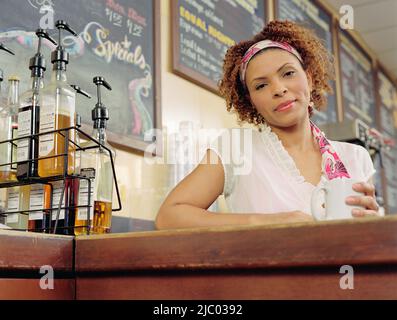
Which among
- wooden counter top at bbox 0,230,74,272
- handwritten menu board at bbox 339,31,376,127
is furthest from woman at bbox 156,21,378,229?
handwritten menu board at bbox 339,31,376,127

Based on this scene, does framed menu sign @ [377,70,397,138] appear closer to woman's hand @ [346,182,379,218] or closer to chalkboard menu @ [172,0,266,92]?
chalkboard menu @ [172,0,266,92]

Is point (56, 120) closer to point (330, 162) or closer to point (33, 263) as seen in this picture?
point (33, 263)

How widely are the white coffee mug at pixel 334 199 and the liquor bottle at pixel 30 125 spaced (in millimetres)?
571

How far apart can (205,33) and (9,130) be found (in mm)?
1448

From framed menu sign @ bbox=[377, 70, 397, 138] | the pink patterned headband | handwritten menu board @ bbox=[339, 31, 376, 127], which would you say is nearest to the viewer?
the pink patterned headband

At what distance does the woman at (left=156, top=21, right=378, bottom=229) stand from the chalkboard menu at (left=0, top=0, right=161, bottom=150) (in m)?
0.49

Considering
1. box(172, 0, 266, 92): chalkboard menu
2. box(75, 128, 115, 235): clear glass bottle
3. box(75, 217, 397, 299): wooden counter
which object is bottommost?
box(75, 217, 397, 299): wooden counter

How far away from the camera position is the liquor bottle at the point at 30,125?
3.62 feet

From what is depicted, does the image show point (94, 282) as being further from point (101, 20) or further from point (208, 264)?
point (101, 20)

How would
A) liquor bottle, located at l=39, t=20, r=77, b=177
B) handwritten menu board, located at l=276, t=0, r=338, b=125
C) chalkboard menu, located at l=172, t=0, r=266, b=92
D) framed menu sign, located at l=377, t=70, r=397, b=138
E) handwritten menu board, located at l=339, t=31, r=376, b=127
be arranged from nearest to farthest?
liquor bottle, located at l=39, t=20, r=77, b=177 < chalkboard menu, located at l=172, t=0, r=266, b=92 < handwritten menu board, located at l=276, t=0, r=338, b=125 < handwritten menu board, located at l=339, t=31, r=376, b=127 < framed menu sign, located at l=377, t=70, r=397, b=138

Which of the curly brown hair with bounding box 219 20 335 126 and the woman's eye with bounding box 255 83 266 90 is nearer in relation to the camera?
the woman's eye with bounding box 255 83 266 90

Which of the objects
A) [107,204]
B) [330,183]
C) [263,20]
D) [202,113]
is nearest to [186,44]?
[202,113]

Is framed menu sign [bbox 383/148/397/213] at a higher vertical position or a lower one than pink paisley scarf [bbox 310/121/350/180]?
higher

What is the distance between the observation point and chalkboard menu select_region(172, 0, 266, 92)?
2.29 metres
